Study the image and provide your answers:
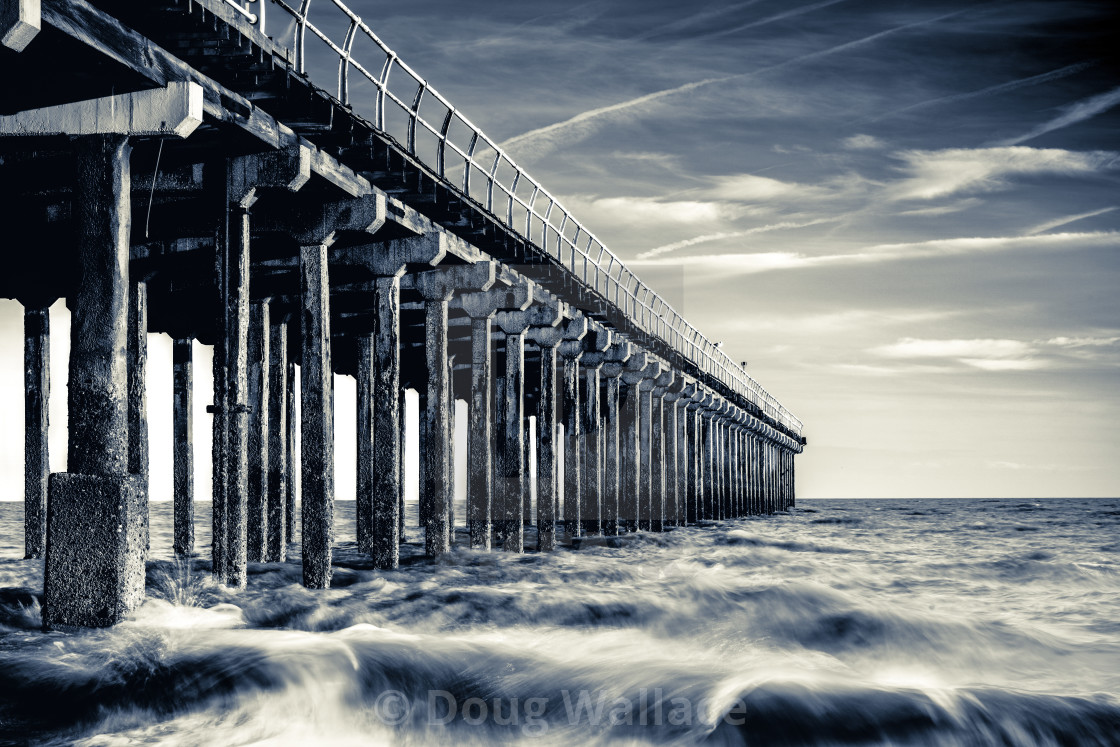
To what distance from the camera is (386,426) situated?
12258 millimetres

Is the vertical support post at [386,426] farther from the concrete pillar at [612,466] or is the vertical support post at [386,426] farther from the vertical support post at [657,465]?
the vertical support post at [657,465]

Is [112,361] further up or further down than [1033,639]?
further up

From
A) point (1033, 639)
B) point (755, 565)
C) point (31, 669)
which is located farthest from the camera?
point (755, 565)

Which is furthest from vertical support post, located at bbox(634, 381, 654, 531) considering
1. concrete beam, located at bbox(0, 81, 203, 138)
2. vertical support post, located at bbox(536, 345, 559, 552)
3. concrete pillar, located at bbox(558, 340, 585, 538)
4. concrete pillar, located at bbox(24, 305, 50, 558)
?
concrete beam, located at bbox(0, 81, 203, 138)

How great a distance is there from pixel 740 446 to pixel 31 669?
43779mm

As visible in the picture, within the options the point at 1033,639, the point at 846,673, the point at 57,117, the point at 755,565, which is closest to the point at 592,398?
the point at 755,565

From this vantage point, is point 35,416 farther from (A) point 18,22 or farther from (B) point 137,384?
(A) point 18,22

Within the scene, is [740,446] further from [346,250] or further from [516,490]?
[346,250]

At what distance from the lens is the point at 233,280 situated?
9586 millimetres

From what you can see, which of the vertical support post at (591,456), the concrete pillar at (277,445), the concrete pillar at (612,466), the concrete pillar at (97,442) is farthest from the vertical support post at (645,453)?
the concrete pillar at (97,442)

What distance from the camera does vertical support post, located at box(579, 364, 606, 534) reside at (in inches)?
904

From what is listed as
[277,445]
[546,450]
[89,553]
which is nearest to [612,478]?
[546,450]

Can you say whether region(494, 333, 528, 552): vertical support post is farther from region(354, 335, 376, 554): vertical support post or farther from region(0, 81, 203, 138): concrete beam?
region(0, 81, 203, 138): concrete beam

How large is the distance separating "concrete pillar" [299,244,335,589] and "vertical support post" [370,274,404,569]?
→ 53.5 inches
